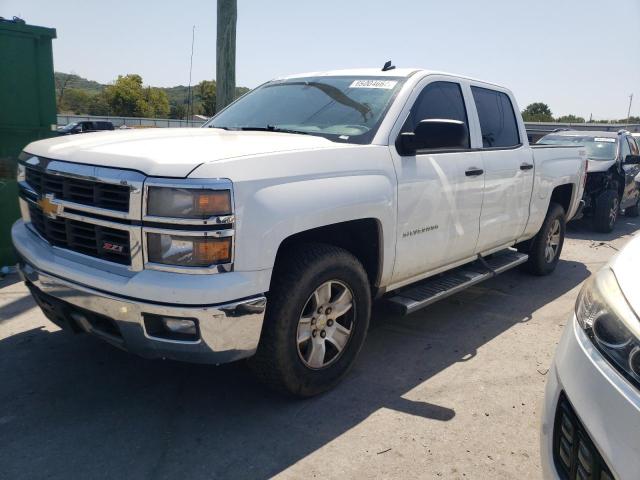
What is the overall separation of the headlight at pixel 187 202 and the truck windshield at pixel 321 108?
116 centimetres

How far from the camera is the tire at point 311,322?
2822 mm

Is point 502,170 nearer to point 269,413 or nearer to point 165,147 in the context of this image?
point 269,413

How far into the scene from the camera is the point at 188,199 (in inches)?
96.2

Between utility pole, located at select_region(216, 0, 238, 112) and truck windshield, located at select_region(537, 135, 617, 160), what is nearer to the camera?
utility pole, located at select_region(216, 0, 238, 112)

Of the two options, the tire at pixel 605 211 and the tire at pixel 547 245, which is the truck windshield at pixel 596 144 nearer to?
the tire at pixel 605 211

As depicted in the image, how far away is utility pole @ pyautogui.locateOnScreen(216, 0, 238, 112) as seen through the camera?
706 cm

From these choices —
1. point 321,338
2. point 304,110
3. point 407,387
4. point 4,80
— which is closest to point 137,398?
point 321,338

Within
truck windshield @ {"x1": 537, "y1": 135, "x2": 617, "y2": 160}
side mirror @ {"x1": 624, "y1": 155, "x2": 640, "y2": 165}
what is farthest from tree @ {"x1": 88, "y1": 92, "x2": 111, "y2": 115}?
side mirror @ {"x1": 624, "y1": 155, "x2": 640, "y2": 165}

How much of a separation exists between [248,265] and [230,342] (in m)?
0.39

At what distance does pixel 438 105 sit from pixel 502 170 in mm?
916

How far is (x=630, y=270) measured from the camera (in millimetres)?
1884

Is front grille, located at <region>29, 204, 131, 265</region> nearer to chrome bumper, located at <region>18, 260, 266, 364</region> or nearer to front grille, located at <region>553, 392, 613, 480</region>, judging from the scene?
chrome bumper, located at <region>18, 260, 266, 364</region>

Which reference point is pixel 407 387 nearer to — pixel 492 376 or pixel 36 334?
pixel 492 376

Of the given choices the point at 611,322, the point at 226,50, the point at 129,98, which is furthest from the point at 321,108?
the point at 129,98
